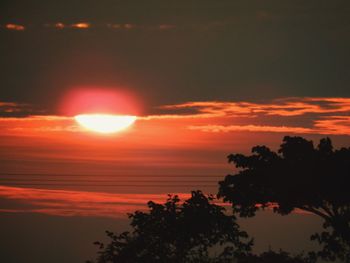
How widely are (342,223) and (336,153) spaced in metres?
6.88

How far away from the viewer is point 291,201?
56.4 m

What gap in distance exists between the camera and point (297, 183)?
184 ft

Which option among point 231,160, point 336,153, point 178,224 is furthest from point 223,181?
point 336,153

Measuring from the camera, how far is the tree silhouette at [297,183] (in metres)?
55.8

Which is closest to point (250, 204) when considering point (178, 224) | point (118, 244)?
point (178, 224)

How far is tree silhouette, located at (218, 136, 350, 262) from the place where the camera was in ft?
183

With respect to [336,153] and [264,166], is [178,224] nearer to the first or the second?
[264,166]

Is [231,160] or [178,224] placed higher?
[231,160]

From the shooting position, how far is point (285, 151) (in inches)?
2275

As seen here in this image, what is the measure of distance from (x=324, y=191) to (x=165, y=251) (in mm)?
14907

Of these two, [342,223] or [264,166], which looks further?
[264,166]

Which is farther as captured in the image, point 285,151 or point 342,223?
point 285,151

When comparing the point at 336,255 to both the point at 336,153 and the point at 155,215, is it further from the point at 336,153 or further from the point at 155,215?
the point at 155,215

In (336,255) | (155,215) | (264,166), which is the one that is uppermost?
(264,166)
